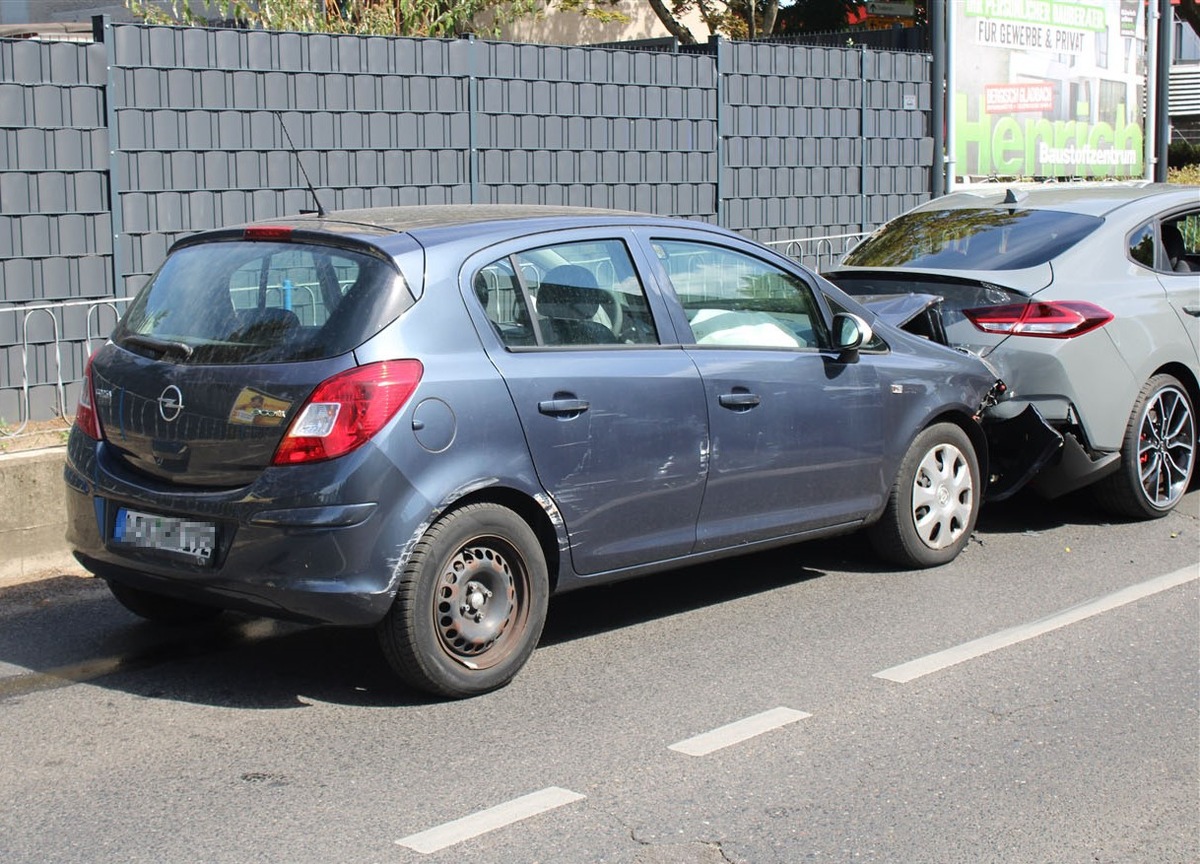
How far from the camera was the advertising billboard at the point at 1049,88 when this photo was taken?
17.5 metres

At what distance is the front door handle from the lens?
240 inches

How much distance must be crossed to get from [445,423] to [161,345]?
1116 millimetres

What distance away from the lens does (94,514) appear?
18.3 ft

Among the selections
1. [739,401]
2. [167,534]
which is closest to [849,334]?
[739,401]

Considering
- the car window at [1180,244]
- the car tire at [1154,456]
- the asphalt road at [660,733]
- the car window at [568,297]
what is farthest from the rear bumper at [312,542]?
the car window at [1180,244]

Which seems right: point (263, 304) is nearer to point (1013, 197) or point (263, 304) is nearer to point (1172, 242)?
point (1013, 197)

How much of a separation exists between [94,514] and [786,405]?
2.73 meters

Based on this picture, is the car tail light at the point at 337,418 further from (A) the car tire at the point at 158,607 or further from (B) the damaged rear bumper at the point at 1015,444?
(B) the damaged rear bumper at the point at 1015,444

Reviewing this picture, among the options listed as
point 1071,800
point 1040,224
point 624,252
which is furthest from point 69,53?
point 1071,800

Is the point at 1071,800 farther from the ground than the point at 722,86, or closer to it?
closer to it

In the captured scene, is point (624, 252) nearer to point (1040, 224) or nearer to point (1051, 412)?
point (1051, 412)

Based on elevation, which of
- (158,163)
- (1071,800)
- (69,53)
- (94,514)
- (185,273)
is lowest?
(1071,800)

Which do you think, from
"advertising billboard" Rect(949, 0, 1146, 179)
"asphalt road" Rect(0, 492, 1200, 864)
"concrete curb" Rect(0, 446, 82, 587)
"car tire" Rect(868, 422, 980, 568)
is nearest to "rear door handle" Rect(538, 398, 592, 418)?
"asphalt road" Rect(0, 492, 1200, 864)

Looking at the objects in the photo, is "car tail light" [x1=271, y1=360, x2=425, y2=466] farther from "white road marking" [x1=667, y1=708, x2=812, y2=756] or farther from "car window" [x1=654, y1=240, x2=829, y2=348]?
"car window" [x1=654, y1=240, x2=829, y2=348]
